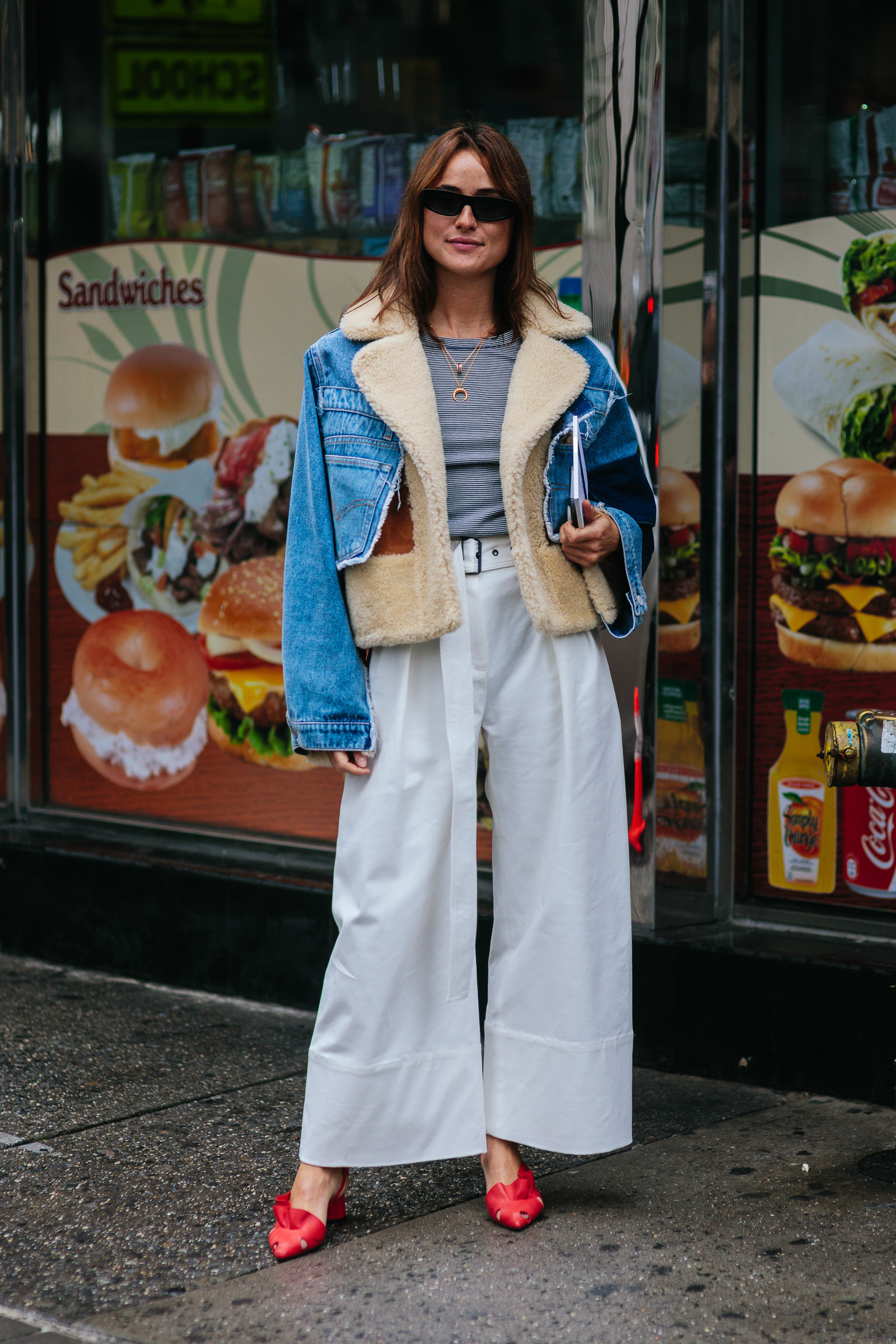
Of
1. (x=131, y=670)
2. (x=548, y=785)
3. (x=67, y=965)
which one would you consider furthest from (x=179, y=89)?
(x=548, y=785)

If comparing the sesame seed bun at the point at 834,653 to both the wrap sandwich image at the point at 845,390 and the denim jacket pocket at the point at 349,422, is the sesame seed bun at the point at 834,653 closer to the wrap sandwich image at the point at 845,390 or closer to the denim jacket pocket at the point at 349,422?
the wrap sandwich image at the point at 845,390

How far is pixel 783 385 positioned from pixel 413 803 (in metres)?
1.92

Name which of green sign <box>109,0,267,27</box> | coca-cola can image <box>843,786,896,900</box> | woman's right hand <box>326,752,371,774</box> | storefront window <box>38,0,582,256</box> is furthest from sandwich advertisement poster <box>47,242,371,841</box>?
woman's right hand <box>326,752,371,774</box>

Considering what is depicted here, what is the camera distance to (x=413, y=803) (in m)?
3.18

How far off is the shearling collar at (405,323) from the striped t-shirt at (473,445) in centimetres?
9

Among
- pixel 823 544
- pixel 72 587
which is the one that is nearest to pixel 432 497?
pixel 823 544

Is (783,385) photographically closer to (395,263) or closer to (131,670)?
(395,263)

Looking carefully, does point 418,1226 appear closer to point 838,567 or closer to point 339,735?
point 339,735

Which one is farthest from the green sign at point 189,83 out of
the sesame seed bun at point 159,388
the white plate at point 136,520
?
the white plate at point 136,520

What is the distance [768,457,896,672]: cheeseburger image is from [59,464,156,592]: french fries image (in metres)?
2.27

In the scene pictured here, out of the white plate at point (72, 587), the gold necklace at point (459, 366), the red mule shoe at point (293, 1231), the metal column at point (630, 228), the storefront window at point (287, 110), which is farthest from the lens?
the white plate at point (72, 587)

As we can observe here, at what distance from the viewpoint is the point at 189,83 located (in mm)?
5516

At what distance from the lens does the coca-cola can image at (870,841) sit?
14.4 ft

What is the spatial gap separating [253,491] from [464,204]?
2374mm
